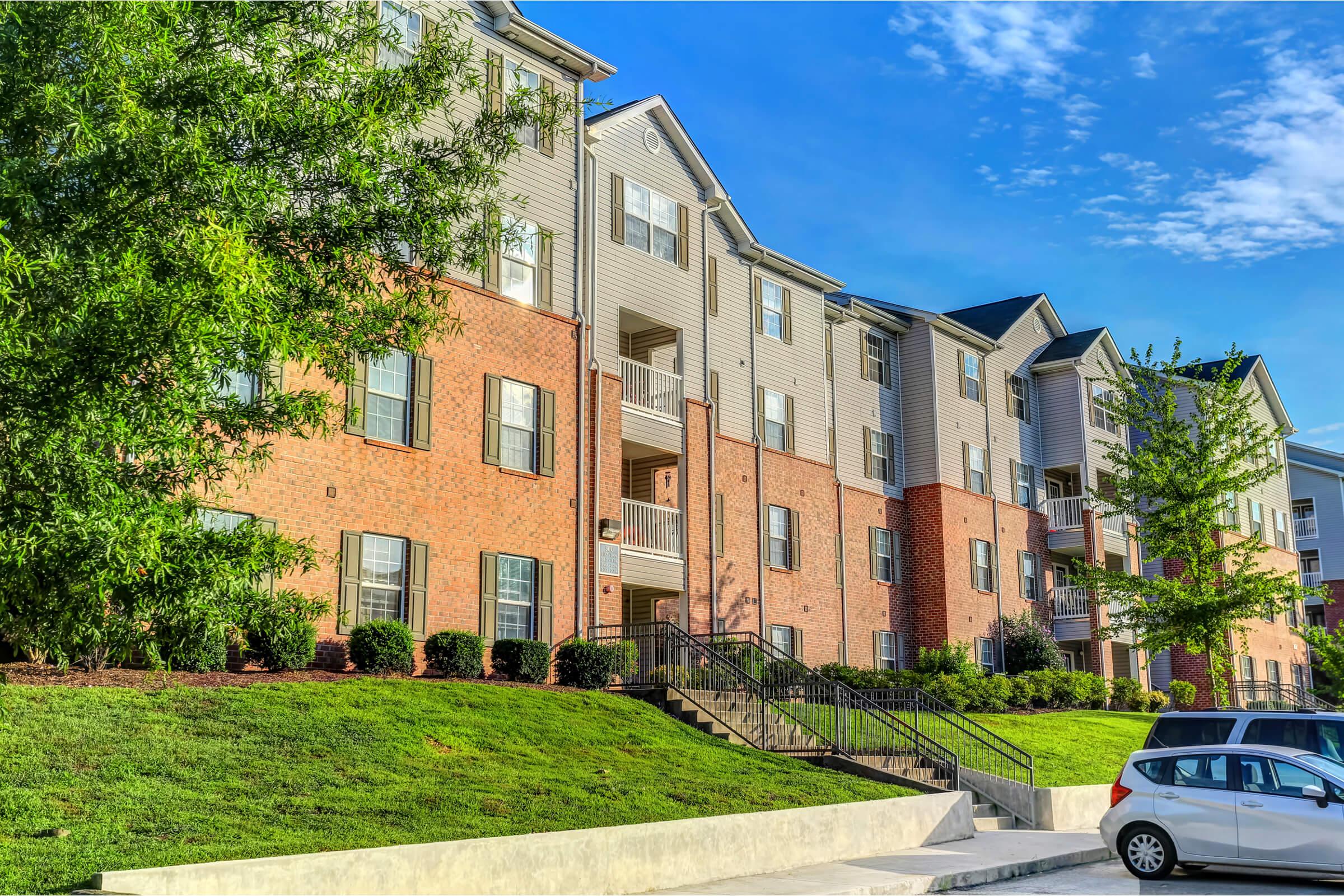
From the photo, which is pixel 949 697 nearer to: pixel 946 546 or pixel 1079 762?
pixel 1079 762

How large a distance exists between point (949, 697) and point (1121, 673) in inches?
626

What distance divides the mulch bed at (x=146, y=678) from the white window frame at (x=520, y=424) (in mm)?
5933

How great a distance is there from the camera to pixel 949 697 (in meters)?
28.5

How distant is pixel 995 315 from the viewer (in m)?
42.5

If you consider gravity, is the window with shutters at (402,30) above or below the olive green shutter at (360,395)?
above

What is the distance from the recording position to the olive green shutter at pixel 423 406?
20453mm

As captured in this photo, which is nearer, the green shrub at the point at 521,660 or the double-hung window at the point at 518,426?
the green shrub at the point at 521,660

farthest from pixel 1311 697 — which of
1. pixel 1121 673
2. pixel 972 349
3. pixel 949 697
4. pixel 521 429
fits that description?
pixel 521 429

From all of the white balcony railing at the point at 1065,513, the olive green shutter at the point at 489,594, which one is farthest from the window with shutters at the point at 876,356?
the olive green shutter at the point at 489,594

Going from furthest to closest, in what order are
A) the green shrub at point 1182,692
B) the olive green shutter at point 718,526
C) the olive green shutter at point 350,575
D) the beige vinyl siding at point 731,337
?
the green shrub at point 1182,692 < the beige vinyl siding at point 731,337 < the olive green shutter at point 718,526 < the olive green shutter at point 350,575

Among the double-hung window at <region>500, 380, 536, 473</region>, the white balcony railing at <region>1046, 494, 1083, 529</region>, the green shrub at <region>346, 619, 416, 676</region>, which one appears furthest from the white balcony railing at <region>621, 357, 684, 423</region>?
the white balcony railing at <region>1046, 494, 1083, 529</region>

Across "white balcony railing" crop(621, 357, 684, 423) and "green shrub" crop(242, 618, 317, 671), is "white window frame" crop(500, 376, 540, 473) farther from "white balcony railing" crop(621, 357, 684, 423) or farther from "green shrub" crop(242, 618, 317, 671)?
"green shrub" crop(242, 618, 317, 671)

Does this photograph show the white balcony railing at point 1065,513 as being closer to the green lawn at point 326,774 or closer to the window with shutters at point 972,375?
the window with shutters at point 972,375

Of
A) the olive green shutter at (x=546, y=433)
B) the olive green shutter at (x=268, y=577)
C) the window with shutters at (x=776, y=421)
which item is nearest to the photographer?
the olive green shutter at (x=268, y=577)
